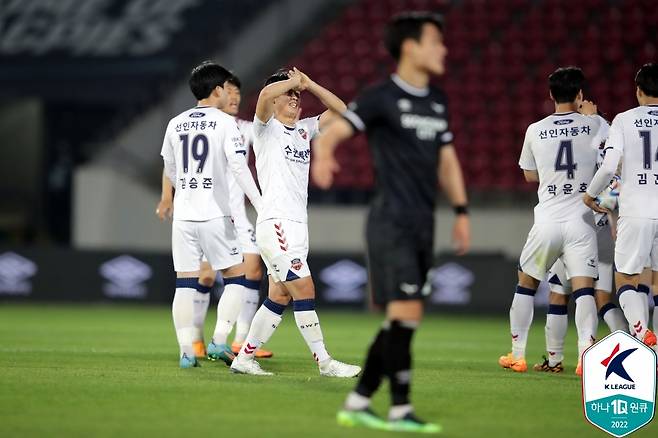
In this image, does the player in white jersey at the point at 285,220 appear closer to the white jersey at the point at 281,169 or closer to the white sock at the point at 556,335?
the white jersey at the point at 281,169

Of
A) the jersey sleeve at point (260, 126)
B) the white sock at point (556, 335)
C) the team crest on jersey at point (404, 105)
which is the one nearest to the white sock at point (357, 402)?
the team crest on jersey at point (404, 105)

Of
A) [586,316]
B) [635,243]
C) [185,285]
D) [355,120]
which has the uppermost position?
[355,120]

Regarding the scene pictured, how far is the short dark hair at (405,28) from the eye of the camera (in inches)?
258

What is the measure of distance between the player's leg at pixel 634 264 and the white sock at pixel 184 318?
3.68m

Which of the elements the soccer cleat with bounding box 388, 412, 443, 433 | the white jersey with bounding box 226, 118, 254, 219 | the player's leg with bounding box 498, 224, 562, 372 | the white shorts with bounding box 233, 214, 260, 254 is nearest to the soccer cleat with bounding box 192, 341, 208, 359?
the white shorts with bounding box 233, 214, 260, 254

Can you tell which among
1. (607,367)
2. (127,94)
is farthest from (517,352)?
(127,94)

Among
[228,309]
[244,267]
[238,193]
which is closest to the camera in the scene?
[228,309]

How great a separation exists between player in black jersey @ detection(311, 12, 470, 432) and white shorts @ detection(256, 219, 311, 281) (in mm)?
2143

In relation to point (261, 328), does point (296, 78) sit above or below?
above

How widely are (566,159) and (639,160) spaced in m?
0.64

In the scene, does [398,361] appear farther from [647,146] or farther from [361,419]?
[647,146]

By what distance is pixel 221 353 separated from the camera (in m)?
10.0

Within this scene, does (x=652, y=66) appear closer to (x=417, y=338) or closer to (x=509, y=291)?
(x=417, y=338)

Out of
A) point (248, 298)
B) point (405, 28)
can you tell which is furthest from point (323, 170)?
point (248, 298)
